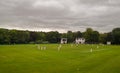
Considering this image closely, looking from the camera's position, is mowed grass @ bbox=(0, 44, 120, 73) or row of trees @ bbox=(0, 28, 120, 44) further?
row of trees @ bbox=(0, 28, 120, 44)

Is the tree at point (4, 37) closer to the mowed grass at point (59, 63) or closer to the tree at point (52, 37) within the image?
the tree at point (52, 37)

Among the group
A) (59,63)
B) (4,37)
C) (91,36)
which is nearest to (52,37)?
(91,36)

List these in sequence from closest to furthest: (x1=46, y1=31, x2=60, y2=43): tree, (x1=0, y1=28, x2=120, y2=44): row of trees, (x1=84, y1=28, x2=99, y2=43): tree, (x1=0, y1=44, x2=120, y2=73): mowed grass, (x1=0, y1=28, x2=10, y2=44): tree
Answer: (x1=0, y1=44, x2=120, y2=73): mowed grass, (x1=0, y1=28, x2=10, y2=44): tree, (x1=0, y1=28, x2=120, y2=44): row of trees, (x1=84, y1=28, x2=99, y2=43): tree, (x1=46, y1=31, x2=60, y2=43): tree

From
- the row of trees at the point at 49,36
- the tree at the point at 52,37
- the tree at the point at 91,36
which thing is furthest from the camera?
the tree at the point at 52,37

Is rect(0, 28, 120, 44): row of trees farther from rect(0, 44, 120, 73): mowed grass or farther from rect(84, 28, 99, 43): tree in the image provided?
rect(0, 44, 120, 73): mowed grass

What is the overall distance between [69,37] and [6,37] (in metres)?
70.6

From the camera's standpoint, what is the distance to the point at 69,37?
198125mm

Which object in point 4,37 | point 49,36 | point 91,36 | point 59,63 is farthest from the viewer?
point 49,36

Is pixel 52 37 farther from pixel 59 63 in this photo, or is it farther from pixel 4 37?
pixel 59 63

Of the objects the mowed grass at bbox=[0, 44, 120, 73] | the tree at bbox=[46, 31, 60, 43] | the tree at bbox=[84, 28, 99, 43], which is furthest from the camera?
the tree at bbox=[46, 31, 60, 43]

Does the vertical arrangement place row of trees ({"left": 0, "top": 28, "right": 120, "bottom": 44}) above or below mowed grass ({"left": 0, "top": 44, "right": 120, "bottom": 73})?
above

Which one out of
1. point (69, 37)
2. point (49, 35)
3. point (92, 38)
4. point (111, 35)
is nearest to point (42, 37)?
point (49, 35)

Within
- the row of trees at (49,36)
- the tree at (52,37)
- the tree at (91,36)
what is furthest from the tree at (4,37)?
the tree at (91,36)

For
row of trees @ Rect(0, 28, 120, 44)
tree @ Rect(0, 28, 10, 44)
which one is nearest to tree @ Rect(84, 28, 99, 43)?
row of trees @ Rect(0, 28, 120, 44)
